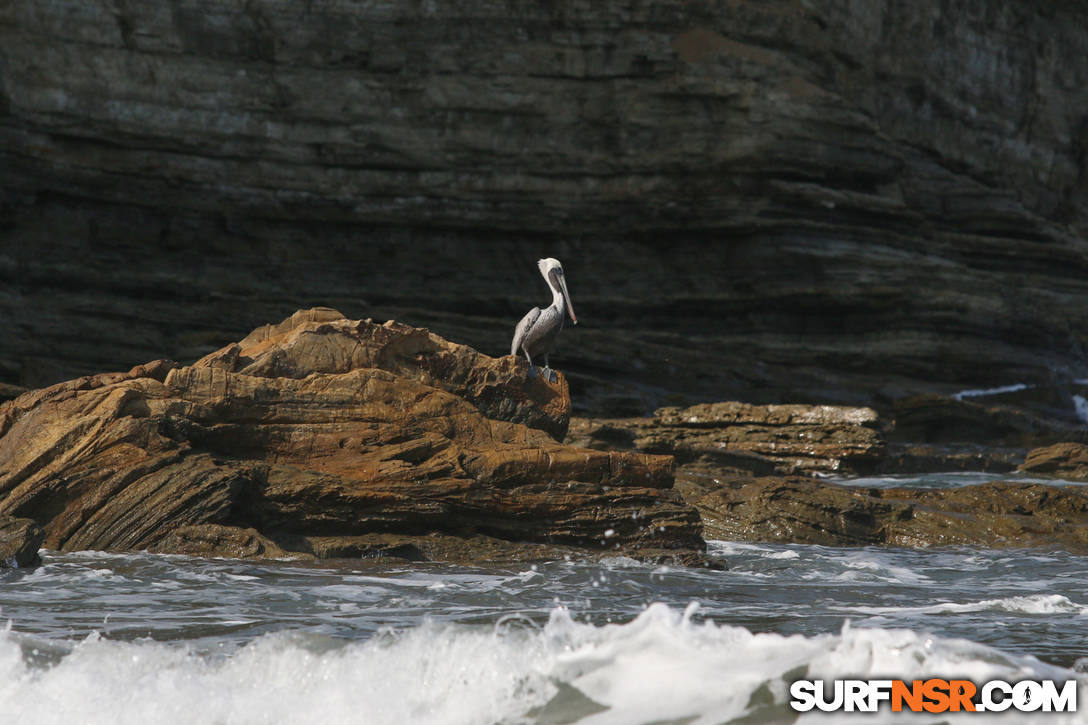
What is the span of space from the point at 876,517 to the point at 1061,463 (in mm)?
6326

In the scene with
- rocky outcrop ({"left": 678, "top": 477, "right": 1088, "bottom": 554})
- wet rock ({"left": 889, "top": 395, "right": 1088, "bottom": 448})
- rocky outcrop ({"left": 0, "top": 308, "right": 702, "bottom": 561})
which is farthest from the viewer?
wet rock ({"left": 889, "top": 395, "right": 1088, "bottom": 448})

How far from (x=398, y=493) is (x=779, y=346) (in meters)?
20.6

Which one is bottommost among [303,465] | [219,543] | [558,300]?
[219,543]

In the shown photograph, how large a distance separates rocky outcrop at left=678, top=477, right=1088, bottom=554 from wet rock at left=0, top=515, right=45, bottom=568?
6.08 m

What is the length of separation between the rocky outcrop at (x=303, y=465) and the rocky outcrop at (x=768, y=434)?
5.85m

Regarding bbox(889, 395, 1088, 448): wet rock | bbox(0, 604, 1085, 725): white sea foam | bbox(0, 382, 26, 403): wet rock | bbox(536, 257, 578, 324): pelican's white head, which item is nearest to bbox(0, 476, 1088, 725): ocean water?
bbox(0, 604, 1085, 725): white sea foam

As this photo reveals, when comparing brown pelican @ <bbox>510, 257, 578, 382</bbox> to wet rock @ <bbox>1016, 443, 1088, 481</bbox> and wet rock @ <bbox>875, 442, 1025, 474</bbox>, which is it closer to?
wet rock @ <bbox>875, 442, 1025, 474</bbox>

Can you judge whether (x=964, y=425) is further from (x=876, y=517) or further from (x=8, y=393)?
(x=8, y=393)

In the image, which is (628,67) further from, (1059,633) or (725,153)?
(1059,633)

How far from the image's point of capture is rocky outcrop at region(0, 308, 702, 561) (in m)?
8.71

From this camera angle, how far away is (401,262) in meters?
28.5

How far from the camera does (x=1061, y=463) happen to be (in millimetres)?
16781

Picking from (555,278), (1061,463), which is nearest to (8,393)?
(555,278)

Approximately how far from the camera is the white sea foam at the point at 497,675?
183 inches
